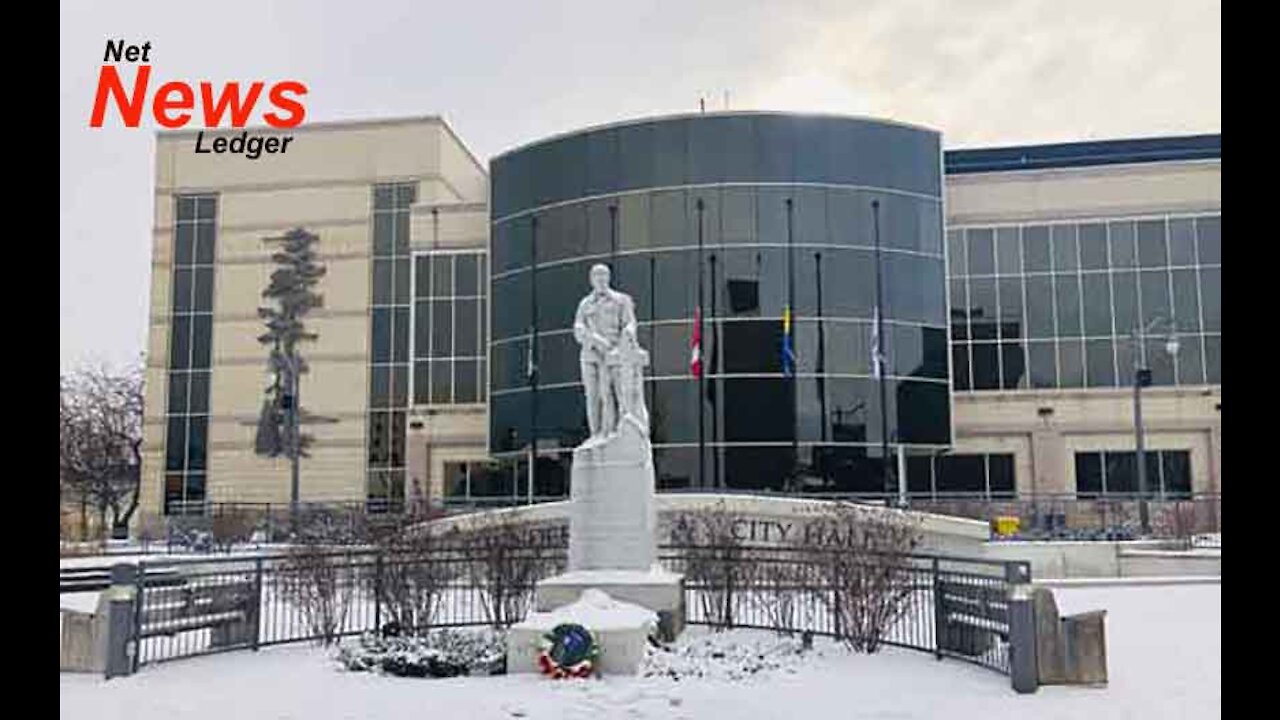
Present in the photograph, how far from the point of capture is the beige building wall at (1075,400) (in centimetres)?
4478

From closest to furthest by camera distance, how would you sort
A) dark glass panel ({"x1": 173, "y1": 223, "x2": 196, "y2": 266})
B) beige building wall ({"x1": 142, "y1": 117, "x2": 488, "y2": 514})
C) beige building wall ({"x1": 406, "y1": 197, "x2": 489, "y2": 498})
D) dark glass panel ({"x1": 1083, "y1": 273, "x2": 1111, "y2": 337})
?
dark glass panel ({"x1": 1083, "y1": 273, "x2": 1111, "y2": 337}) < beige building wall ({"x1": 406, "y1": 197, "x2": 489, "y2": 498}) < beige building wall ({"x1": 142, "y1": 117, "x2": 488, "y2": 514}) < dark glass panel ({"x1": 173, "y1": 223, "x2": 196, "y2": 266})

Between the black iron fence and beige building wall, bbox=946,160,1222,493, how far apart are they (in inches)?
1188

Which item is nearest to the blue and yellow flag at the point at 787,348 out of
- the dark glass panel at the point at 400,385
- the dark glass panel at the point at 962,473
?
the dark glass panel at the point at 962,473

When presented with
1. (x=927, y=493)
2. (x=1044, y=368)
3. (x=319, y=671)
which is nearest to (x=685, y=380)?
(x=927, y=493)

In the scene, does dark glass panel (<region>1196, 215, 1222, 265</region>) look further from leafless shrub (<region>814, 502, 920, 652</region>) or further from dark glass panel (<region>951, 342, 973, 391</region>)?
leafless shrub (<region>814, 502, 920, 652</region>)

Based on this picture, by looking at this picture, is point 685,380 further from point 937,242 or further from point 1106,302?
point 1106,302

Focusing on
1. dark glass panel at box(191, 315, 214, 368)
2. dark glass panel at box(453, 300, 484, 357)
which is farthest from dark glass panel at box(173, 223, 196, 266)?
dark glass panel at box(453, 300, 484, 357)

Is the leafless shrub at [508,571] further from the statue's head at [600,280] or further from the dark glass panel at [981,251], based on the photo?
the dark glass panel at [981,251]

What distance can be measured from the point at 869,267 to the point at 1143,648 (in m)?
29.9

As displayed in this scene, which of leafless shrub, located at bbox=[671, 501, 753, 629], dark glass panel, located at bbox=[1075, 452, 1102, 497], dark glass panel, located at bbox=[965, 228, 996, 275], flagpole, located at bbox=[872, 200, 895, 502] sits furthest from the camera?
dark glass panel, located at bbox=[965, 228, 996, 275]

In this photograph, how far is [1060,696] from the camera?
412 inches

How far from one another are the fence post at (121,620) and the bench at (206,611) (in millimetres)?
210

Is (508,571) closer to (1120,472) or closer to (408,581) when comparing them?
(408,581)

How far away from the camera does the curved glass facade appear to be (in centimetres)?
4109
